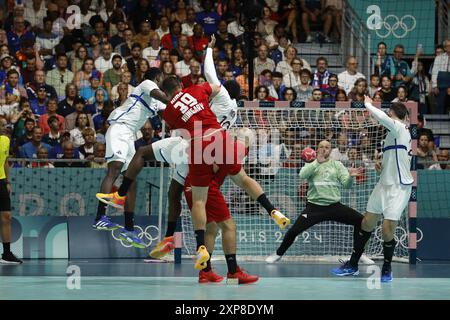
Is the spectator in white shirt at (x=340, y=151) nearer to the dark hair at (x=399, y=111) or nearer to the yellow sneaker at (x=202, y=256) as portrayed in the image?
the dark hair at (x=399, y=111)

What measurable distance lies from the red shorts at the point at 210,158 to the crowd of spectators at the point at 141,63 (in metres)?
6.61

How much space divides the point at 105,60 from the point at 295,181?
18.8ft

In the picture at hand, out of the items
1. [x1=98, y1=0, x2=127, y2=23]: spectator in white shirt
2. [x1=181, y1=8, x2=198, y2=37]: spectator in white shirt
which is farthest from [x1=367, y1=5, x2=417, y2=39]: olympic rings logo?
[x1=98, y1=0, x2=127, y2=23]: spectator in white shirt

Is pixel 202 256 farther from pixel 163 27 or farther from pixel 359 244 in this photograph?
pixel 163 27

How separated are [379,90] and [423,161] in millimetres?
2817

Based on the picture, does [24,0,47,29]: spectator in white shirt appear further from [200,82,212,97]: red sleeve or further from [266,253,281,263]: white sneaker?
[200,82,212,97]: red sleeve

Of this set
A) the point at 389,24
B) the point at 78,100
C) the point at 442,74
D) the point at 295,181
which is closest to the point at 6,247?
the point at 78,100

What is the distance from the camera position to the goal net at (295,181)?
18078 mm

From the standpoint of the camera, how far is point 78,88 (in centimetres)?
2094

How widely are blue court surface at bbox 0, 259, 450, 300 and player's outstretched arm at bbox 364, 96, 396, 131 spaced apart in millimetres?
2064

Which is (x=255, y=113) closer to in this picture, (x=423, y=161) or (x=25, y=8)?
(x=423, y=161)

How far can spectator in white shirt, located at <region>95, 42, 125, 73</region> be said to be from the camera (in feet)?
70.5

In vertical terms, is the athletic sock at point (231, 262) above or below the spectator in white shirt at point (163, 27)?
below

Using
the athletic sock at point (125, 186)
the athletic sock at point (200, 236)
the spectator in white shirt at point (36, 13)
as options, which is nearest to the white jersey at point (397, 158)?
the athletic sock at point (200, 236)
